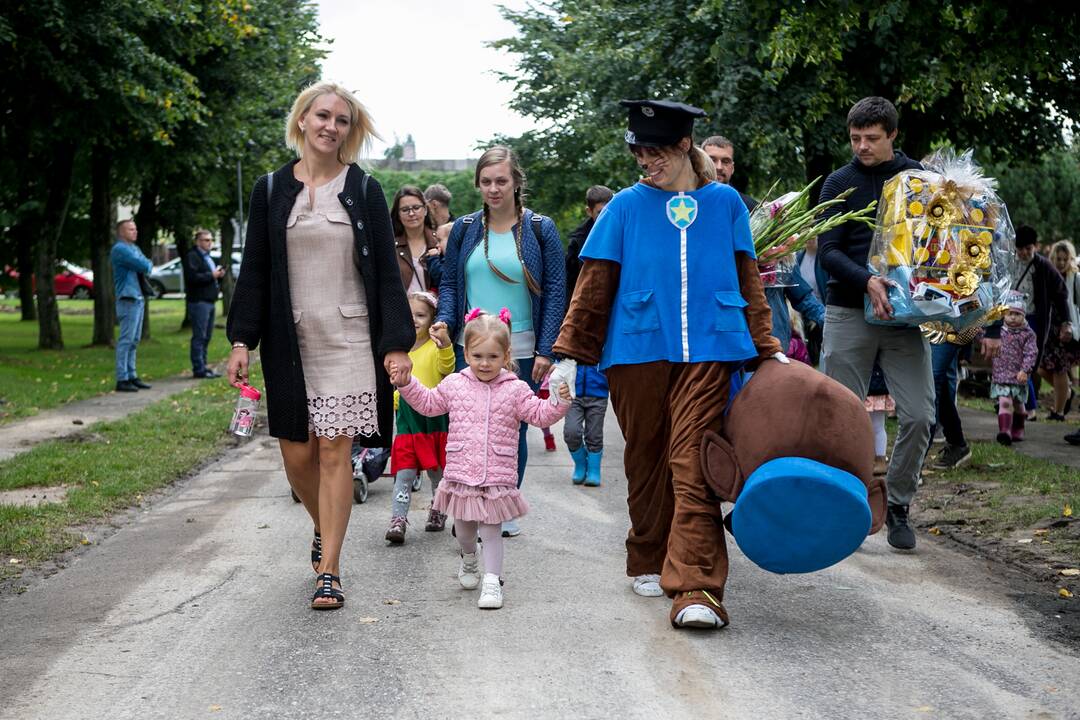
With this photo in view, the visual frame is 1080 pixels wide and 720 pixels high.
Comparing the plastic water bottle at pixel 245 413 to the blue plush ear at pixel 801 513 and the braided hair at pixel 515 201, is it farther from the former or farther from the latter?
the blue plush ear at pixel 801 513

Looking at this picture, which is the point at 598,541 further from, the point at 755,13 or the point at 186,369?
the point at 186,369

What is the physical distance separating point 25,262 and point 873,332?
30.3 metres

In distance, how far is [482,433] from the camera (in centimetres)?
600

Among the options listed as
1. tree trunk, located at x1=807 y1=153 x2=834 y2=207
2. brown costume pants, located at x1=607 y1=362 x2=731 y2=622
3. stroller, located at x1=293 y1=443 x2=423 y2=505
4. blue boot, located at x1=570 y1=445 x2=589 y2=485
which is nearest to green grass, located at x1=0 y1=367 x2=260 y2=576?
stroller, located at x1=293 y1=443 x2=423 y2=505

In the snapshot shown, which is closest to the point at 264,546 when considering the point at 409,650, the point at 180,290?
the point at 409,650

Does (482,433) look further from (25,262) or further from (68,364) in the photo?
(25,262)

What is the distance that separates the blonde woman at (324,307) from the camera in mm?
5793

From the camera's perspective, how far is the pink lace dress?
19.0ft

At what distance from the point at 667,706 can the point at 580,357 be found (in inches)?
71.9

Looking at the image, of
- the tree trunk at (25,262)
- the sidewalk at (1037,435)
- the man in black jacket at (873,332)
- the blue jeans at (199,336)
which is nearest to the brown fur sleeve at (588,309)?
the man in black jacket at (873,332)

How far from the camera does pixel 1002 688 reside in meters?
4.47

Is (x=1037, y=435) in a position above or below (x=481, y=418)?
below

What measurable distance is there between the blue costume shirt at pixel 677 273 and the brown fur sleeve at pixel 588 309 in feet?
0.17

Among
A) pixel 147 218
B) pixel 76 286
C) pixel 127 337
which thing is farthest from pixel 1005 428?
pixel 76 286
